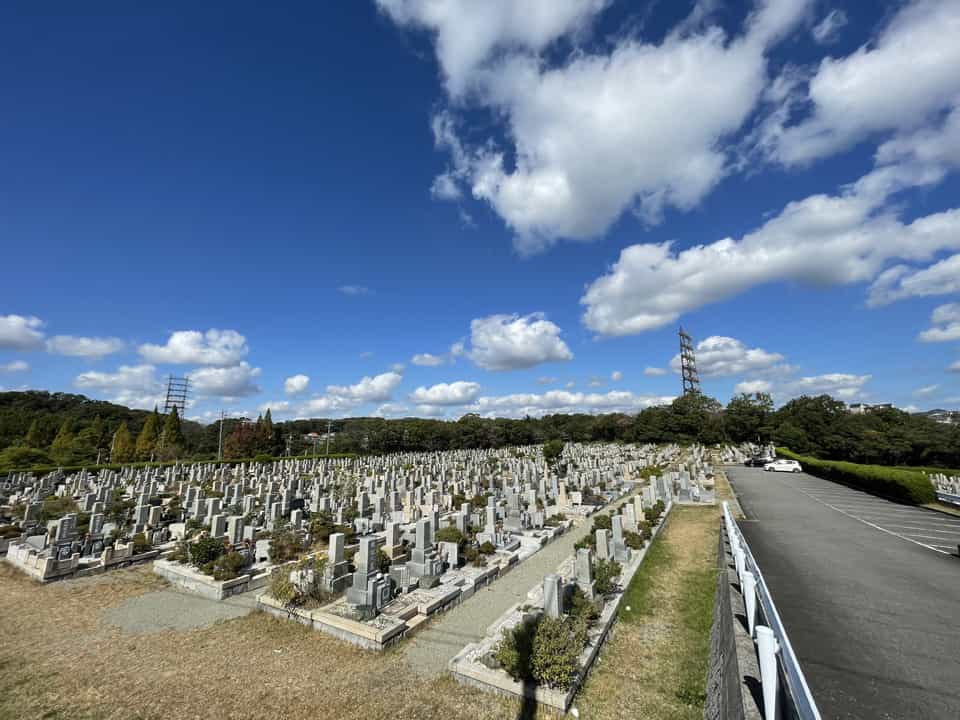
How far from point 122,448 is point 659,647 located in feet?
179

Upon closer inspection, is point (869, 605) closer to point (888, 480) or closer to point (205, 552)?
point (205, 552)

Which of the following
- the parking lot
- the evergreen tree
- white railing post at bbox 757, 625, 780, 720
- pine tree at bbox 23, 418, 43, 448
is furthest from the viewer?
pine tree at bbox 23, 418, 43, 448

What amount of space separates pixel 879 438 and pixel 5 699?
222 feet

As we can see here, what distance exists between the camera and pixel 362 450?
64.6 metres

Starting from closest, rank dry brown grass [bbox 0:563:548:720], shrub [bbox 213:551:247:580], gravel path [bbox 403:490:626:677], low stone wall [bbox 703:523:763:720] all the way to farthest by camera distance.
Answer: low stone wall [bbox 703:523:763:720] < dry brown grass [bbox 0:563:548:720] < gravel path [bbox 403:490:626:677] < shrub [bbox 213:551:247:580]

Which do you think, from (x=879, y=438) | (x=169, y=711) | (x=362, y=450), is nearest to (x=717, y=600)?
(x=169, y=711)

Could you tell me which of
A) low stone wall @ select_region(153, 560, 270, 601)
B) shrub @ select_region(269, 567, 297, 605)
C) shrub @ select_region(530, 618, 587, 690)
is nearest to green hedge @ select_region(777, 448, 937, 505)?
shrub @ select_region(530, 618, 587, 690)

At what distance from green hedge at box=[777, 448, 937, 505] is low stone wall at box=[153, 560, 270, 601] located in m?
29.4

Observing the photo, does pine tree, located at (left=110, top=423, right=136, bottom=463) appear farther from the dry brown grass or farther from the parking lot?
the parking lot

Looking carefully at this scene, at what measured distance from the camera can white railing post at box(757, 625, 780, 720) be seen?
12.0 ft

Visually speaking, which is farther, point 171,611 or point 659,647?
point 171,611

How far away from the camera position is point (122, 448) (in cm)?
4331

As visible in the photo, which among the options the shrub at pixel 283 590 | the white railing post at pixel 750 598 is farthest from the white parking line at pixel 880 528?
the shrub at pixel 283 590

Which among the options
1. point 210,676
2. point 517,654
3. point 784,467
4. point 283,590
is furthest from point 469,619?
point 784,467
